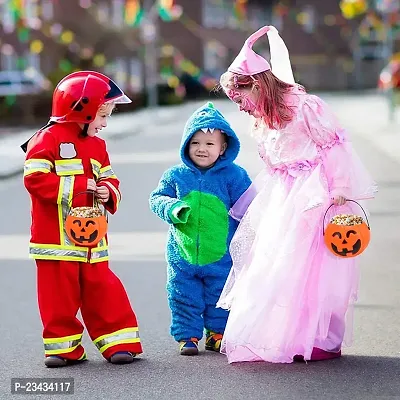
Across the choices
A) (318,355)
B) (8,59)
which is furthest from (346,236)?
(8,59)

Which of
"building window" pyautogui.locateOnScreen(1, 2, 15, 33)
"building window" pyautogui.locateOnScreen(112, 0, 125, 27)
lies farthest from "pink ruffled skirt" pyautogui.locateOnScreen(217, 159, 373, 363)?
"building window" pyautogui.locateOnScreen(112, 0, 125, 27)

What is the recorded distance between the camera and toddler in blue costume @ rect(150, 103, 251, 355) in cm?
589

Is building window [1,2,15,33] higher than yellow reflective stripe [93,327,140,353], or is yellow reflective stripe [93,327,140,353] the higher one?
building window [1,2,15,33]

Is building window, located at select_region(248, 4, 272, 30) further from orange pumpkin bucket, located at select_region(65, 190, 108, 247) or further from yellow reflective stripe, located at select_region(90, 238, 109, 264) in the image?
orange pumpkin bucket, located at select_region(65, 190, 108, 247)

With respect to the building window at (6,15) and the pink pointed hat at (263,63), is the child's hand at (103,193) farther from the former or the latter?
the building window at (6,15)

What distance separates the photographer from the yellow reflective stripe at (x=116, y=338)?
227 inches

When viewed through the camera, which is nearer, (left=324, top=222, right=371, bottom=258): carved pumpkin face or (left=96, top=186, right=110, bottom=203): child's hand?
(left=324, top=222, right=371, bottom=258): carved pumpkin face

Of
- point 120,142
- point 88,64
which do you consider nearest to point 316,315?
point 120,142

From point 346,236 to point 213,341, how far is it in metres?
1.03

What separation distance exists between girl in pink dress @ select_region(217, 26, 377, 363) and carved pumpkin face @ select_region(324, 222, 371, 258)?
18cm

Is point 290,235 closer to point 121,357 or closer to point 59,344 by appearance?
point 121,357

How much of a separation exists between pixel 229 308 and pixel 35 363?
3.52 ft

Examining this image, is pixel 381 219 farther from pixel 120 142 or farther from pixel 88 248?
pixel 120 142

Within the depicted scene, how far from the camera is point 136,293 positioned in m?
8.15
